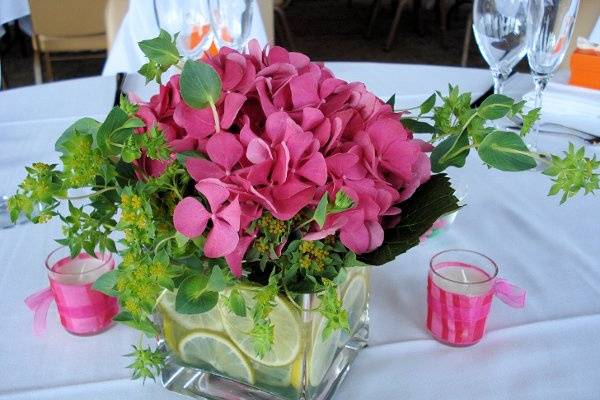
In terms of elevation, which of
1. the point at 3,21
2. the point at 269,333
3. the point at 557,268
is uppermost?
the point at 269,333

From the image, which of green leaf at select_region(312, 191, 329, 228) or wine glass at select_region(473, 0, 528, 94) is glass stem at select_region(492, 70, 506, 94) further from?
green leaf at select_region(312, 191, 329, 228)

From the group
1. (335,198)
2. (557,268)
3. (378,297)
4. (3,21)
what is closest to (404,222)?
(335,198)

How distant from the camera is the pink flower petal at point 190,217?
1.23ft

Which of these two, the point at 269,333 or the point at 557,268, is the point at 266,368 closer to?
the point at 269,333

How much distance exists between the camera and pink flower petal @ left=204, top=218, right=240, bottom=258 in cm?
37

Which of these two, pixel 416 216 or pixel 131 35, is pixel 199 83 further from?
pixel 131 35

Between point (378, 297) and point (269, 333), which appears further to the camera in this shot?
point (378, 297)

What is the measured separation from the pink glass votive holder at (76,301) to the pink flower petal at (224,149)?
0.22 metres

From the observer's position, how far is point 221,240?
0.37 metres

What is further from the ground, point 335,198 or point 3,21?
point 335,198

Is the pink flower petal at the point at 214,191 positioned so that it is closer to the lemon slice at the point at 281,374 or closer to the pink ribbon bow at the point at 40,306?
the lemon slice at the point at 281,374

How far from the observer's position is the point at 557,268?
670mm

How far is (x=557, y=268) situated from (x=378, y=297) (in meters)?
0.20

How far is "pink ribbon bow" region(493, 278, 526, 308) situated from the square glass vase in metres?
0.14
